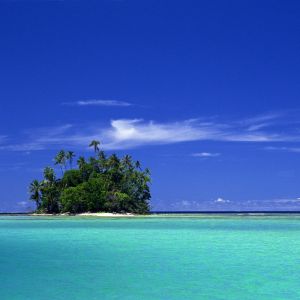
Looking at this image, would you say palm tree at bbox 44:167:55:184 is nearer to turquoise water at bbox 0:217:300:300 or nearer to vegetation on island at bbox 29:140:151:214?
vegetation on island at bbox 29:140:151:214

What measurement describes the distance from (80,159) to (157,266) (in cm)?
6122

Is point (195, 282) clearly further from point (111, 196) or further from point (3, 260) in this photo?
point (111, 196)

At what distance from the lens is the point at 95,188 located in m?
72.1

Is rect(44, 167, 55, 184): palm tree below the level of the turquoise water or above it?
above

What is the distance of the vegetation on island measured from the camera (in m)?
72.5

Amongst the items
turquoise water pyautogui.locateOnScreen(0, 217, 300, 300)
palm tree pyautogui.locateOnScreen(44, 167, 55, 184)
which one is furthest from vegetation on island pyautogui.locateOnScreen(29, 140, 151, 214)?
turquoise water pyautogui.locateOnScreen(0, 217, 300, 300)

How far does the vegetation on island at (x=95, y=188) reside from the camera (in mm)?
72500

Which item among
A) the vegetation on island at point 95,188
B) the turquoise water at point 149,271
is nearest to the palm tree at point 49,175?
the vegetation on island at point 95,188

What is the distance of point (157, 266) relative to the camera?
655 inches

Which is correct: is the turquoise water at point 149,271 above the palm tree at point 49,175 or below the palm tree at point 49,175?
below

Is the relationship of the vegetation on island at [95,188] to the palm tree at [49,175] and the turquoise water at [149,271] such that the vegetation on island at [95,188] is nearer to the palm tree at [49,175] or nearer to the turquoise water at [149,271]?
the palm tree at [49,175]

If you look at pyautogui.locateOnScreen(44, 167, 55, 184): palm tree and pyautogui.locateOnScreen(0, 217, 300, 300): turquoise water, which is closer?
pyautogui.locateOnScreen(0, 217, 300, 300): turquoise water

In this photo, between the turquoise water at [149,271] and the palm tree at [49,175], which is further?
the palm tree at [49,175]

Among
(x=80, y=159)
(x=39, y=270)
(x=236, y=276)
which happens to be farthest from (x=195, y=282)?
(x=80, y=159)
